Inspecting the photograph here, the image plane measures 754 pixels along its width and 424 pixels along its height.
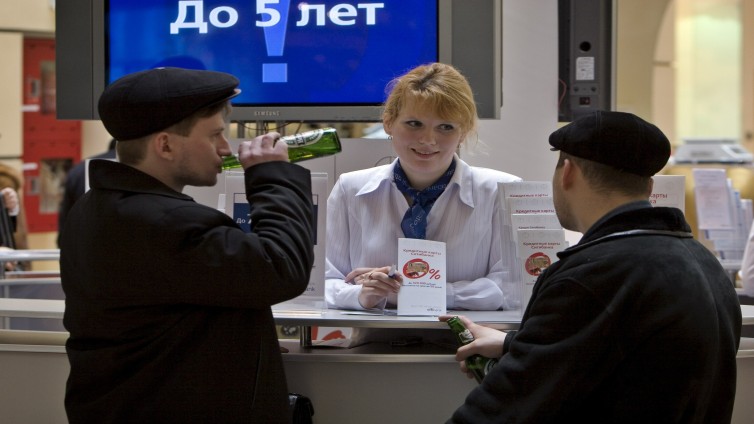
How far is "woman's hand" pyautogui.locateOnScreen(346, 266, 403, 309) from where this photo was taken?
276cm

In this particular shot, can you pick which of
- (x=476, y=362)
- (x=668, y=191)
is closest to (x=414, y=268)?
(x=476, y=362)

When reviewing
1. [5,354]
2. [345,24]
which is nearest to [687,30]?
[345,24]

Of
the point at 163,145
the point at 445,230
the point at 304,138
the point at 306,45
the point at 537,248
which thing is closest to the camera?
the point at 163,145

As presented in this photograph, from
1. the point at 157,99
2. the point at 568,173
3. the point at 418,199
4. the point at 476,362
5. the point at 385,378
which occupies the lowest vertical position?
the point at 385,378

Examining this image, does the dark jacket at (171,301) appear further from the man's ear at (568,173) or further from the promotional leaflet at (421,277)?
the promotional leaflet at (421,277)

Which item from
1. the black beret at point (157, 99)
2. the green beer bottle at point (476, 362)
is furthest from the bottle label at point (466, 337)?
the black beret at point (157, 99)

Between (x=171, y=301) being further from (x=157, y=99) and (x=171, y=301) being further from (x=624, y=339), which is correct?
(x=624, y=339)

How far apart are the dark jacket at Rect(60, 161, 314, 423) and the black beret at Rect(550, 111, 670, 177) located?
0.60 meters

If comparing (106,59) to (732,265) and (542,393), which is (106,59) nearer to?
(542,393)

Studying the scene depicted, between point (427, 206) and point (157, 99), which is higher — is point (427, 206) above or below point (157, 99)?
below

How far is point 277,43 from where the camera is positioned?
Result: 392 cm

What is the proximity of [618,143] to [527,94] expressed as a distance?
2552 mm

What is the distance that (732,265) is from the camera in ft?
16.9

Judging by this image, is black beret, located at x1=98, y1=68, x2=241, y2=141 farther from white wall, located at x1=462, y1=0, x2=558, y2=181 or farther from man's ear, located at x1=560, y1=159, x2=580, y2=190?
white wall, located at x1=462, y1=0, x2=558, y2=181
